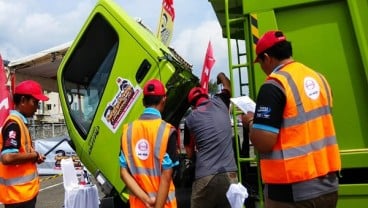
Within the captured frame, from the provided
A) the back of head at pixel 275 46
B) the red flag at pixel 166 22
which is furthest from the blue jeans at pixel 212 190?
the red flag at pixel 166 22

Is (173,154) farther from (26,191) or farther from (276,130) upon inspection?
(26,191)

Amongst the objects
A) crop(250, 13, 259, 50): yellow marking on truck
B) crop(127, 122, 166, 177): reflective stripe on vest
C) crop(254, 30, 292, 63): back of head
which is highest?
crop(250, 13, 259, 50): yellow marking on truck

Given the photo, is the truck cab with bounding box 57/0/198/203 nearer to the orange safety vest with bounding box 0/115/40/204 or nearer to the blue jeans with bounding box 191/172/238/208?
the orange safety vest with bounding box 0/115/40/204

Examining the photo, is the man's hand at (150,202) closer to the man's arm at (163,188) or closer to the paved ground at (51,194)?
the man's arm at (163,188)

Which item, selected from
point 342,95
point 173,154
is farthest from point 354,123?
point 173,154

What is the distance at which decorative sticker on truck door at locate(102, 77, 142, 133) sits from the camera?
365 cm

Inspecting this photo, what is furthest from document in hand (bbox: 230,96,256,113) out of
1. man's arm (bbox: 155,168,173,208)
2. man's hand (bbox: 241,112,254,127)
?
man's arm (bbox: 155,168,173,208)

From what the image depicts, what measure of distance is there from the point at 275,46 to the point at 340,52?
1.90ft

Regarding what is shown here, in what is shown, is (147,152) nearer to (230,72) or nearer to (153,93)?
(153,93)

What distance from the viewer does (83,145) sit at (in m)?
3.88

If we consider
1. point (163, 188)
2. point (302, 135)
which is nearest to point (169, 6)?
point (163, 188)

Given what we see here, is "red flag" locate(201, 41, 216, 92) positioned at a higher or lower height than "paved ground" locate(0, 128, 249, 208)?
higher

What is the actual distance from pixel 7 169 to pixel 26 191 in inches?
9.2

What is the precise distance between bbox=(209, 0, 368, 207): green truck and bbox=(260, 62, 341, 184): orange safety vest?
1.28 feet
